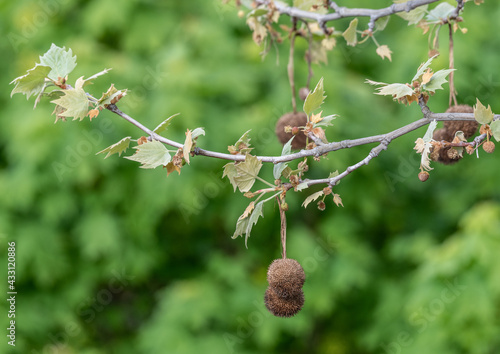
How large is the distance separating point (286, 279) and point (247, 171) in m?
0.21

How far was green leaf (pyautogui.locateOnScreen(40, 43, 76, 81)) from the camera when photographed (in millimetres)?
1216

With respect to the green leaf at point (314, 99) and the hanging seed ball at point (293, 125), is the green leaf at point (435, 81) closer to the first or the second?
the green leaf at point (314, 99)

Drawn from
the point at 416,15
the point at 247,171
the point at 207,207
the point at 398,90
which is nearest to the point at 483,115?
the point at 398,90

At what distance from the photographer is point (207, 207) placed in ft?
12.7

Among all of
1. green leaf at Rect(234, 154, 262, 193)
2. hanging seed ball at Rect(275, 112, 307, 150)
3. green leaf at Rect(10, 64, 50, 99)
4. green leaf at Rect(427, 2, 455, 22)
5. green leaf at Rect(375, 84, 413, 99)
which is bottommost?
hanging seed ball at Rect(275, 112, 307, 150)

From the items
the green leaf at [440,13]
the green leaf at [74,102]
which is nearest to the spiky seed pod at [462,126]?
the green leaf at [440,13]

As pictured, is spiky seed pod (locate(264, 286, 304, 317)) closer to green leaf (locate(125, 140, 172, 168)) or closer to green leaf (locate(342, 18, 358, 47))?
green leaf (locate(125, 140, 172, 168))

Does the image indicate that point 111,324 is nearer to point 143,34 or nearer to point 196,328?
point 196,328

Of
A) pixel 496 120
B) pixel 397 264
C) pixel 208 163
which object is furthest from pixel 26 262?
pixel 496 120

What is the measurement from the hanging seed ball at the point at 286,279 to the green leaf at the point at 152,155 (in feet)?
0.93

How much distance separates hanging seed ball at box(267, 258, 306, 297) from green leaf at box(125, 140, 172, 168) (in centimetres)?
28

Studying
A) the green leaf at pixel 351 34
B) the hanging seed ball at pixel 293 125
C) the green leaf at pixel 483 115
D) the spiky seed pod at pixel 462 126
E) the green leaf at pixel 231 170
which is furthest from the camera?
the green leaf at pixel 351 34

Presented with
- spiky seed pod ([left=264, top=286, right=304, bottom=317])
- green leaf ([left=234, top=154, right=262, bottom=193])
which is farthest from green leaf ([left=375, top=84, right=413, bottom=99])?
spiky seed pod ([left=264, top=286, right=304, bottom=317])

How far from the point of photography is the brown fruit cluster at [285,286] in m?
1.12
